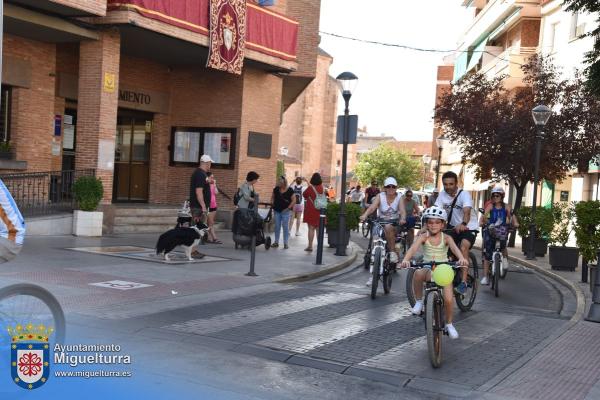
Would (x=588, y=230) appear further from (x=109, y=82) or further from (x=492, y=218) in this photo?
(x=109, y=82)

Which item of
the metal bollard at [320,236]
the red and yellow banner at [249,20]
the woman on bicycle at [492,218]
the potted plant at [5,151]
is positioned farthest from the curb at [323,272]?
the potted plant at [5,151]

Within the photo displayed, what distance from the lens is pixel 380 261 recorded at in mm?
9797

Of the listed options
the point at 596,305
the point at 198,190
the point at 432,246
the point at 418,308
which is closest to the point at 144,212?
the point at 198,190

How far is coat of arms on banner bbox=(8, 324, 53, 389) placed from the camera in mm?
4312

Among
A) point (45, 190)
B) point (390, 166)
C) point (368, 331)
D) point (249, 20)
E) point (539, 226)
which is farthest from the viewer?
point (390, 166)

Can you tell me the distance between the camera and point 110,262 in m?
11.7

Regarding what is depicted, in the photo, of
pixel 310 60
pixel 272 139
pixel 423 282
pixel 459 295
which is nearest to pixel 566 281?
pixel 459 295

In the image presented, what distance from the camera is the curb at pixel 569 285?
944 centimetres

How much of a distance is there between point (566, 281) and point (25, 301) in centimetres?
1095

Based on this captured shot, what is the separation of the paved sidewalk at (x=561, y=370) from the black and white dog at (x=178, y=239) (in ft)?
21.4

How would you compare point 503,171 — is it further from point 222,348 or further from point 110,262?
point 222,348

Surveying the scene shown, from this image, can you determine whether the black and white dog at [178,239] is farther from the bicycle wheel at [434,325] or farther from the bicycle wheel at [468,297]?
the bicycle wheel at [434,325]

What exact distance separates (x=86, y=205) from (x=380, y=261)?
859 centimetres

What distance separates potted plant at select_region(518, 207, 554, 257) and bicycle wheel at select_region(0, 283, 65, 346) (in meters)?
14.0
